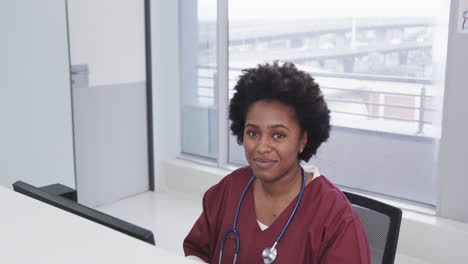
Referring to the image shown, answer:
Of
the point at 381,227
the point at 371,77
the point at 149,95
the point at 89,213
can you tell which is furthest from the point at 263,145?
the point at 149,95

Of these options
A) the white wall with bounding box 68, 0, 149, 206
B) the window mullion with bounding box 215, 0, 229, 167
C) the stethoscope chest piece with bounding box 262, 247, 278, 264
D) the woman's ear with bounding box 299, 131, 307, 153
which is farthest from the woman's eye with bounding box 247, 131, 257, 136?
the window mullion with bounding box 215, 0, 229, 167

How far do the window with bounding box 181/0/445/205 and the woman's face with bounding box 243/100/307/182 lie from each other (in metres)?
1.42

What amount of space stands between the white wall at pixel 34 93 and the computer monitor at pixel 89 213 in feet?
6.81

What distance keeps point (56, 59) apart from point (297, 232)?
6.63 feet

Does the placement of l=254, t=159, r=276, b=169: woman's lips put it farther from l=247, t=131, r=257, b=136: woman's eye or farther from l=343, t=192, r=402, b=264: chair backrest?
l=343, t=192, r=402, b=264: chair backrest

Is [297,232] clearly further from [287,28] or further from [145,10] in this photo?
[145,10]

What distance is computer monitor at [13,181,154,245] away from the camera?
73 centimetres

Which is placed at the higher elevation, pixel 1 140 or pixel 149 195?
pixel 1 140

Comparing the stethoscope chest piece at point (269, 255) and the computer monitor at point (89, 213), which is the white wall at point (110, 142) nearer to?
the stethoscope chest piece at point (269, 255)

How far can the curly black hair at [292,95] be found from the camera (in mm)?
1444

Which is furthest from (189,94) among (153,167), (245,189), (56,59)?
(245,189)

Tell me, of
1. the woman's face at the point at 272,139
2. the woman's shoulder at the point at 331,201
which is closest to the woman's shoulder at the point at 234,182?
the woman's face at the point at 272,139

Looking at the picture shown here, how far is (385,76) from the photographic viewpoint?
3.00 meters

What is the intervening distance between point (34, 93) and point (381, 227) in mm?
2023
